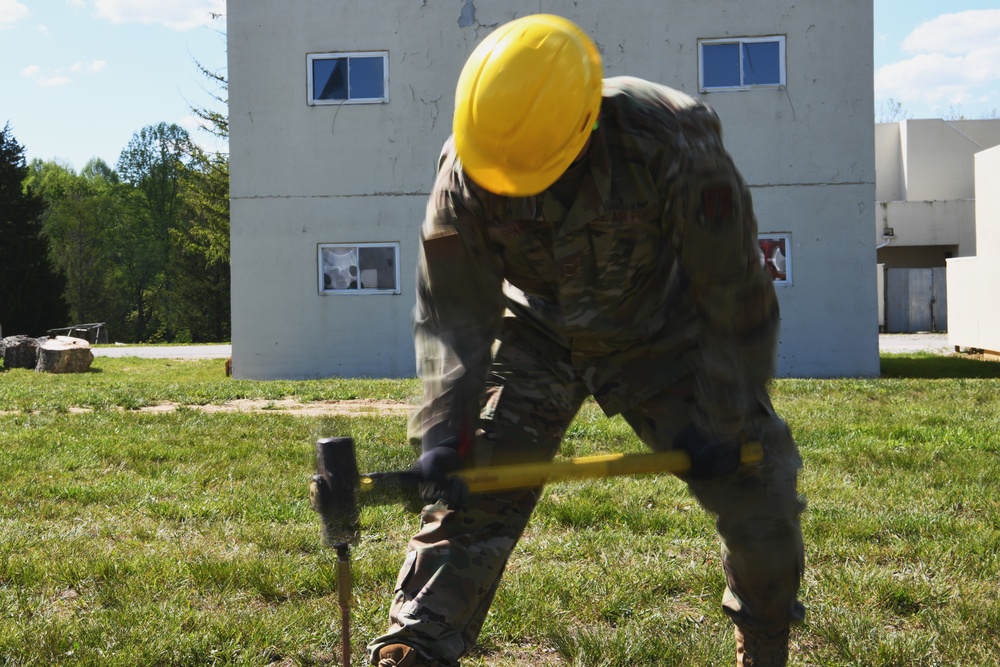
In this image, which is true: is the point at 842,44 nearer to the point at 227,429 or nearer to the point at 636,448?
the point at 636,448

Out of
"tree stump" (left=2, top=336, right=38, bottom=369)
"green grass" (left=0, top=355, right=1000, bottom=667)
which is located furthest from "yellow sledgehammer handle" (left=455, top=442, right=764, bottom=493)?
"tree stump" (left=2, top=336, right=38, bottom=369)

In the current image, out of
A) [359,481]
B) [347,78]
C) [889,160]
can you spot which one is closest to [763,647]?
[359,481]

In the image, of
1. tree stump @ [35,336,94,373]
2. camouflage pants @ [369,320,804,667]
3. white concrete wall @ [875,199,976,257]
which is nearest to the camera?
camouflage pants @ [369,320,804,667]

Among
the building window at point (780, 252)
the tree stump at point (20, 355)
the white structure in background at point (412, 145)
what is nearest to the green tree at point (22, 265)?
the tree stump at point (20, 355)

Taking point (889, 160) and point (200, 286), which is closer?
point (889, 160)

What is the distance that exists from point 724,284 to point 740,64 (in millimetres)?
13434

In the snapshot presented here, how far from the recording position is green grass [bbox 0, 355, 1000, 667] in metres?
3.41

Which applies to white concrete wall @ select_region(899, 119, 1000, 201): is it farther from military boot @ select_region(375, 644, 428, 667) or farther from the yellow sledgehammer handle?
military boot @ select_region(375, 644, 428, 667)

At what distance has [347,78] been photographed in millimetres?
15055

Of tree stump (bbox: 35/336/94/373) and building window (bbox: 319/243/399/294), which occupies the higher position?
building window (bbox: 319/243/399/294)

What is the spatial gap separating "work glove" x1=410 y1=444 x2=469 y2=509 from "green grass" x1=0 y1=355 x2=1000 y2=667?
1.01ft

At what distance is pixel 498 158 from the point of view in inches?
91.3

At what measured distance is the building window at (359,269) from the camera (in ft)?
50.1

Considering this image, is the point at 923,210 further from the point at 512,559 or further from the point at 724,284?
the point at 724,284
